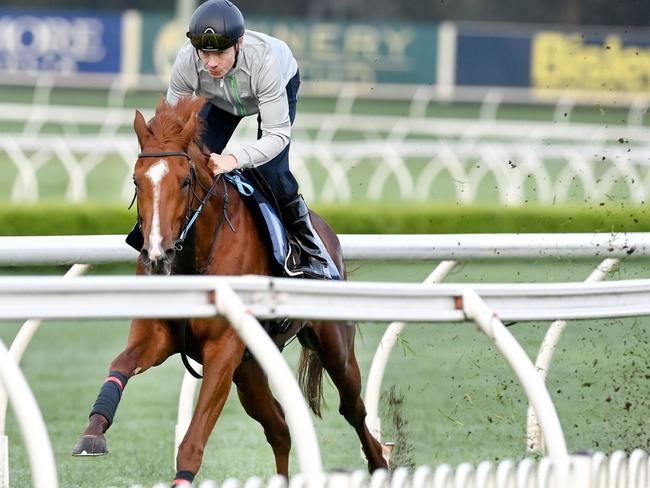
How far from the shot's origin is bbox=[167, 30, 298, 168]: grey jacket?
4309 millimetres

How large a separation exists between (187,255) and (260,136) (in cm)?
59

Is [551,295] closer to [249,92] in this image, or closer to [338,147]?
[249,92]

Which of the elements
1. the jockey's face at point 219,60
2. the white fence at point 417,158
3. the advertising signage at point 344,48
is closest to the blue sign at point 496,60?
the advertising signage at point 344,48

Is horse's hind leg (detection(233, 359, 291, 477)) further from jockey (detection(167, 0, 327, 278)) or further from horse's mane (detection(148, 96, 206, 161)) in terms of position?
horse's mane (detection(148, 96, 206, 161))

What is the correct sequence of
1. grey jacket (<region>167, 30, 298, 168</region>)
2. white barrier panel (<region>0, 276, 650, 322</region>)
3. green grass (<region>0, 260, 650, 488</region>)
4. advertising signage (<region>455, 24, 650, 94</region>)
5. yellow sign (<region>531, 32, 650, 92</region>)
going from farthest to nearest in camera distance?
advertising signage (<region>455, 24, 650, 94</region>), yellow sign (<region>531, 32, 650, 92</region>), green grass (<region>0, 260, 650, 488</region>), grey jacket (<region>167, 30, 298, 168</region>), white barrier panel (<region>0, 276, 650, 322</region>)

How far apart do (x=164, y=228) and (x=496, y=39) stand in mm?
21104

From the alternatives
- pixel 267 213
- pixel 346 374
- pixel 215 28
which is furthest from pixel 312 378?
pixel 215 28

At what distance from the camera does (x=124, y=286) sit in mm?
2561

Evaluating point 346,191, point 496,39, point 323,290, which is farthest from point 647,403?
point 496,39

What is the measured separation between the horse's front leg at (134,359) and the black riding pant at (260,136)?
0.73m

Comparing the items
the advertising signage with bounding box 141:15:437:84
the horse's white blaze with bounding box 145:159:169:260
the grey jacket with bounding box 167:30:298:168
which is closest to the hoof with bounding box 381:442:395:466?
the grey jacket with bounding box 167:30:298:168

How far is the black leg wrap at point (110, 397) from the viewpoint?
3736 millimetres

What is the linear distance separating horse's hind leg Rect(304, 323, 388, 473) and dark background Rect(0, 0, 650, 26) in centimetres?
2707

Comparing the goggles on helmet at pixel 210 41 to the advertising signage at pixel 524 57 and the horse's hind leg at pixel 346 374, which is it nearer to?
the horse's hind leg at pixel 346 374
